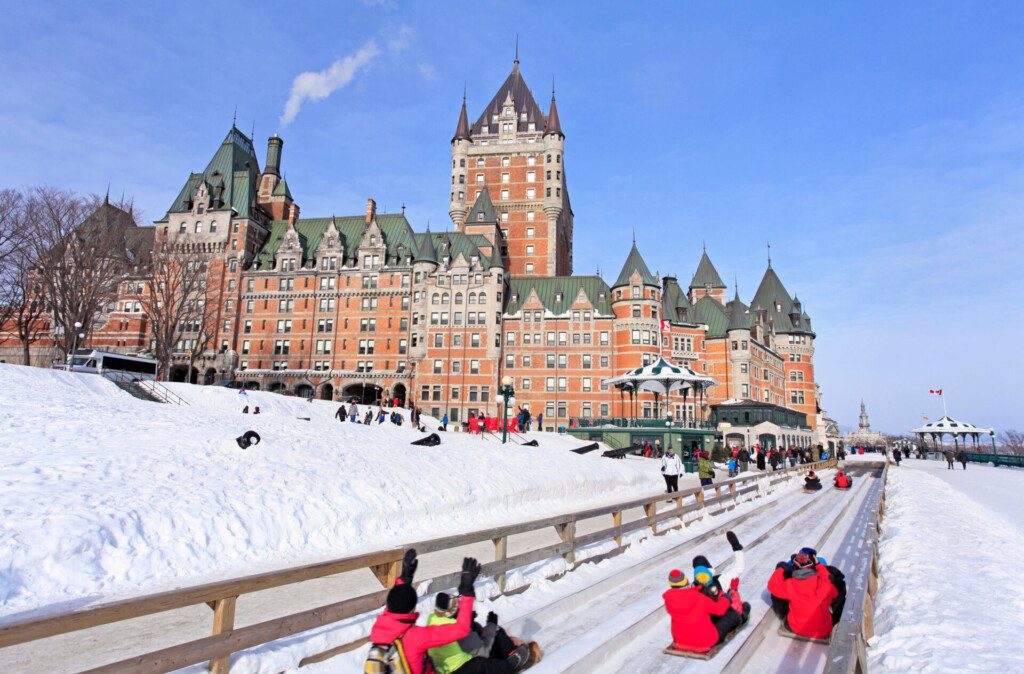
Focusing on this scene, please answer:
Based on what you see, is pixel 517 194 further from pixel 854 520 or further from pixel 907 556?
pixel 907 556

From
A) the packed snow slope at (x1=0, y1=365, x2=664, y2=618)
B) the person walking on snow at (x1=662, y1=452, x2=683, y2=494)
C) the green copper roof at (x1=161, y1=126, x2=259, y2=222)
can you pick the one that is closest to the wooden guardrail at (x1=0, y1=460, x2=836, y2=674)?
the packed snow slope at (x1=0, y1=365, x2=664, y2=618)

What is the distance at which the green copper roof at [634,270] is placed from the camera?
6117 centimetres

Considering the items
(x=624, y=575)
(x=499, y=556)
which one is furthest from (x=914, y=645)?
(x=499, y=556)

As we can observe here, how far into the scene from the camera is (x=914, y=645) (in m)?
6.34

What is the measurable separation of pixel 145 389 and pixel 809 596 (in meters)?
37.2

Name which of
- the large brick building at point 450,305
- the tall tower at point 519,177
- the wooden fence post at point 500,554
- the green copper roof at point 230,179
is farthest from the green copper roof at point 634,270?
the wooden fence post at point 500,554

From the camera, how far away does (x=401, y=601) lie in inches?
194

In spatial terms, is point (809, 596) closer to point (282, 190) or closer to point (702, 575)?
point (702, 575)

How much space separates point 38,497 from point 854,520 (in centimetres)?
1930

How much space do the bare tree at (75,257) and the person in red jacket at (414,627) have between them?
137 ft

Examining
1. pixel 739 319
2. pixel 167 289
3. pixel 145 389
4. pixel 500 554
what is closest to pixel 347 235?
pixel 167 289

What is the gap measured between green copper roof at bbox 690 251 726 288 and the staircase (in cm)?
6614

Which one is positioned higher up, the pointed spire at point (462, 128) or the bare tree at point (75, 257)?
the pointed spire at point (462, 128)

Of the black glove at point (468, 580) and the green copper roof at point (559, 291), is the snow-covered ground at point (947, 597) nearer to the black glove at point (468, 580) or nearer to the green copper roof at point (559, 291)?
the black glove at point (468, 580)
